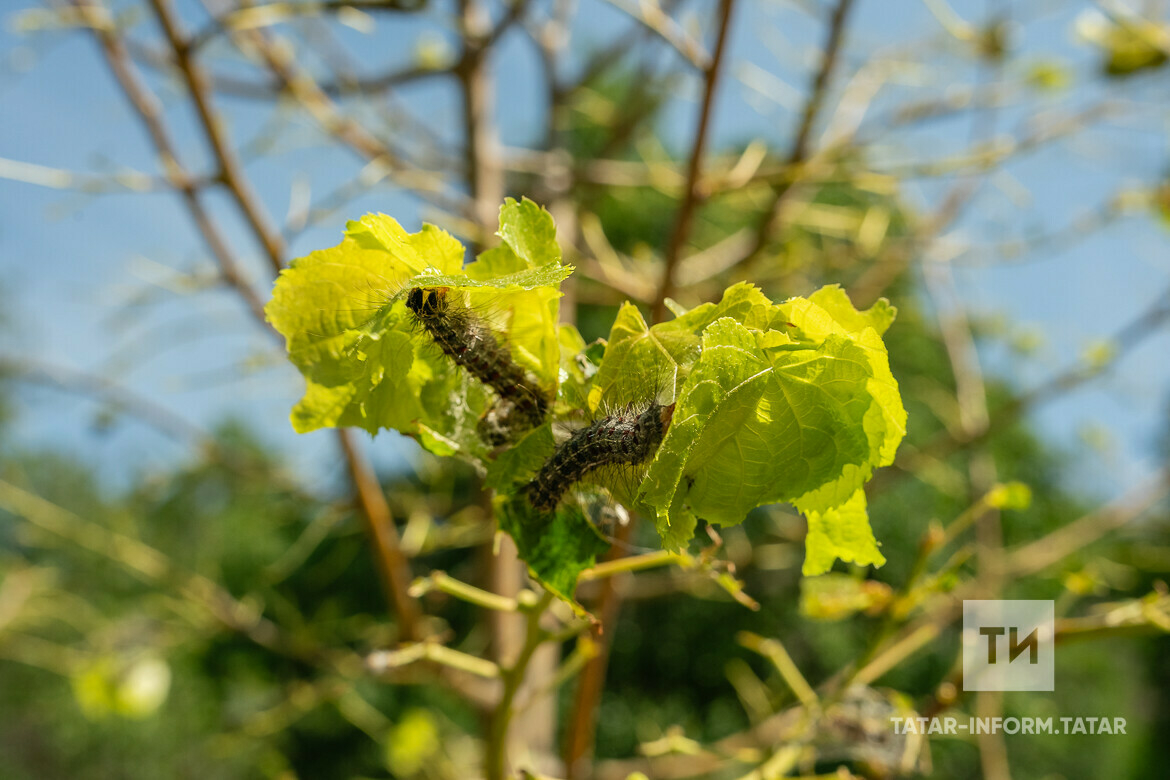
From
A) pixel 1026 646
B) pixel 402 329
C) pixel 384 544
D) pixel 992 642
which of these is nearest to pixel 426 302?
pixel 402 329

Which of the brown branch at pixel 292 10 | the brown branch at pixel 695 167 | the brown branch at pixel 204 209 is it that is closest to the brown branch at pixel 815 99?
the brown branch at pixel 695 167

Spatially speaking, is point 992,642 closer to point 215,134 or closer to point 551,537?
point 551,537

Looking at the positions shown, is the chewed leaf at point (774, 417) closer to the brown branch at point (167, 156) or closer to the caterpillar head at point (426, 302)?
the caterpillar head at point (426, 302)

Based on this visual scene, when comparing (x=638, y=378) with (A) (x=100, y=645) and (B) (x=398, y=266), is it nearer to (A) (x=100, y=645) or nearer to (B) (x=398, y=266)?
(B) (x=398, y=266)

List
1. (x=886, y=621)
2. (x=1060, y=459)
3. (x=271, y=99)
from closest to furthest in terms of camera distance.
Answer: (x=886, y=621) < (x=271, y=99) < (x=1060, y=459)

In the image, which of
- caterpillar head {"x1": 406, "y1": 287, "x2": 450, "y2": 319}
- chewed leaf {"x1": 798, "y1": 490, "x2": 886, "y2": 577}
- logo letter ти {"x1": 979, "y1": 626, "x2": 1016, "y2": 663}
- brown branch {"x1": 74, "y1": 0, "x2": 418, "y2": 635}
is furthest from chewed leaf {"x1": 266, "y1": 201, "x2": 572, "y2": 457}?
brown branch {"x1": 74, "y1": 0, "x2": 418, "y2": 635}

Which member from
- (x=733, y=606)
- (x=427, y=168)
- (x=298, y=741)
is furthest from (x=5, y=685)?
(x=427, y=168)

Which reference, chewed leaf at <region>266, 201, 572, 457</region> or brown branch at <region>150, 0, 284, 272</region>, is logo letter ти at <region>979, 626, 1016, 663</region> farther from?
brown branch at <region>150, 0, 284, 272</region>
